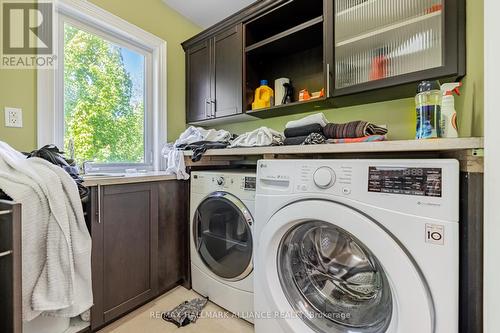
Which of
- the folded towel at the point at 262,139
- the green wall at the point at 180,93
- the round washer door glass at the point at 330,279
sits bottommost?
the round washer door glass at the point at 330,279

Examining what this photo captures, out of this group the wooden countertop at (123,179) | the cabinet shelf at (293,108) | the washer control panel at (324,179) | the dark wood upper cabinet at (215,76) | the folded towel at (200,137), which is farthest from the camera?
the dark wood upper cabinet at (215,76)

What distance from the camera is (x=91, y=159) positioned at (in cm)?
171

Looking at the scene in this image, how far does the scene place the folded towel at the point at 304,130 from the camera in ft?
3.92

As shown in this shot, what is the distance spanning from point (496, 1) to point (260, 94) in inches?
55.5

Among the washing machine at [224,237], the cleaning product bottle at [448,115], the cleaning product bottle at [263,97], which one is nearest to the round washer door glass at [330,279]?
the washing machine at [224,237]

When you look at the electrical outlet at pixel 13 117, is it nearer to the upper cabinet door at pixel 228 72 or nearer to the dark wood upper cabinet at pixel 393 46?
the upper cabinet door at pixel 228 72

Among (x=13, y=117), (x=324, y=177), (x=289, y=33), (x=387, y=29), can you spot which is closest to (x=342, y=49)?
(x=387, y=29)

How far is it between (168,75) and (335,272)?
Result: 210 centimetres

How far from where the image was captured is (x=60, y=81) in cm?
152

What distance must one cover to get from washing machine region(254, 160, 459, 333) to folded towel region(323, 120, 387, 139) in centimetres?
34

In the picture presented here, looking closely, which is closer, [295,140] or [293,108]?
[295,140]

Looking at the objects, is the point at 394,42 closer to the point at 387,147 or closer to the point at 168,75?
the point at 387,147

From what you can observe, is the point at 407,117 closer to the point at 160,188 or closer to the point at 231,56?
the point at 231,56

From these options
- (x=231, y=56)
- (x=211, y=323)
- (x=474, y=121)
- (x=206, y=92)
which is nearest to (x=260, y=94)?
(x=231, y=56)
